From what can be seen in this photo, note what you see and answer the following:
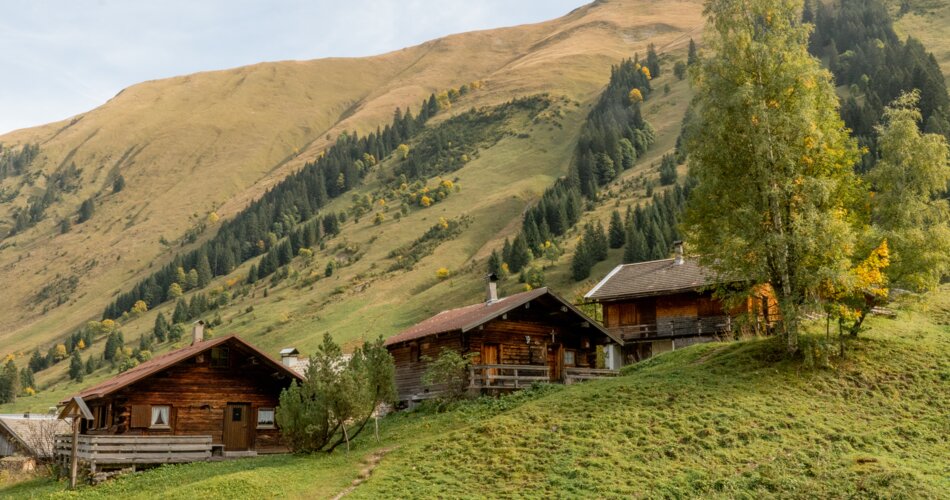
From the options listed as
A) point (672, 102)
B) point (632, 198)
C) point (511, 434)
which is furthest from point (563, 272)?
point (672, 102)

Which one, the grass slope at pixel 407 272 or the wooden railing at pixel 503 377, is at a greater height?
the grass slope at pixel 407 272

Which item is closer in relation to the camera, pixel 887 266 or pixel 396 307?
pixel 887 266

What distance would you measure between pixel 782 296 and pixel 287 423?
2107 centimetres

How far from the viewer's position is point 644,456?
25938 mm

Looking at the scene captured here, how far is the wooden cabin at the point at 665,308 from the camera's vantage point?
46.8 meters

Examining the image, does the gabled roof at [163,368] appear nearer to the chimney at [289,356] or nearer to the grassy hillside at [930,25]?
the chimney at [289,356]

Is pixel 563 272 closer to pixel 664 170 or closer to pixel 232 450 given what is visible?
pixel 664 170

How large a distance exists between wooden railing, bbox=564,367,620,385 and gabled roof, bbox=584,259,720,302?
28.9 feet

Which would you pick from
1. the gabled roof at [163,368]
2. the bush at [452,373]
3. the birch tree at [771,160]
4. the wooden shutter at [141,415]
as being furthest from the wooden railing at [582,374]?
the wooden shutter at [141,415]

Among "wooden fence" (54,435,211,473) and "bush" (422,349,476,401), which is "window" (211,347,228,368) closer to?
"wooden fence" (54,435,211,473)

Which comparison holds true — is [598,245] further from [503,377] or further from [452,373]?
[452,373]

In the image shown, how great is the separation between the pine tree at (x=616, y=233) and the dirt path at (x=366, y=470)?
7781cm

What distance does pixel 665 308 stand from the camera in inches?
1935

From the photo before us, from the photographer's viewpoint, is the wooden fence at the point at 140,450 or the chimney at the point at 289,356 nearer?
the wooden fence at the point at 140,450
